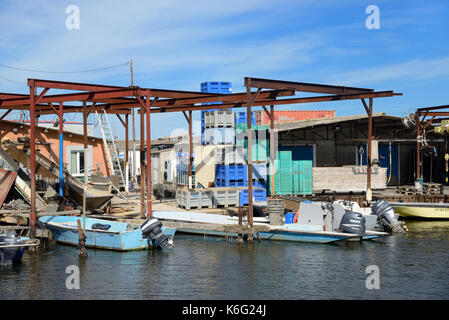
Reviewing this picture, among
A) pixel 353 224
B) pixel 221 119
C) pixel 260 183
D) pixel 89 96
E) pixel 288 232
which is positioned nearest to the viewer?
pixel 353 224

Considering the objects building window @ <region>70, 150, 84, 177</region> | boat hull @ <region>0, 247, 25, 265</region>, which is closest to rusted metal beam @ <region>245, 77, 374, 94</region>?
boat hull @ <region>0, 247, 25, 265</region>

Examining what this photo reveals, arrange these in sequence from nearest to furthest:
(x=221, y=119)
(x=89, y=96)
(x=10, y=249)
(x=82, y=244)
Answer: (x=10, y=249) → (x=82, y=244) → (x=89, y=96) → (x=221, y=119)

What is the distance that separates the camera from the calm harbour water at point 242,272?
12.7 m

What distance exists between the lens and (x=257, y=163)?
2716 cm

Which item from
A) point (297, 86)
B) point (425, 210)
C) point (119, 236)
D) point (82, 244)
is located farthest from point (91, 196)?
point (425, 210)

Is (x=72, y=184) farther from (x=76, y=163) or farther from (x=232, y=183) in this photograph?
(x=76, y=163)

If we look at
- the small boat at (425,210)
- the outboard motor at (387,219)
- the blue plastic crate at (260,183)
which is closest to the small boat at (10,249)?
the blue plastic crate at (260,183)

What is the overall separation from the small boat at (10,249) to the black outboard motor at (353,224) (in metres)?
11.5

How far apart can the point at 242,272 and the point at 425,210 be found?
1450 cm

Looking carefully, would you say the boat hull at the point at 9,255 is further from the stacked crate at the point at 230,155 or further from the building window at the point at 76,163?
the building window at the point at 76,163

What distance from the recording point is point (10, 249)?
15.5 meters

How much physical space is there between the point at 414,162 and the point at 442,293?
26.6 metres
